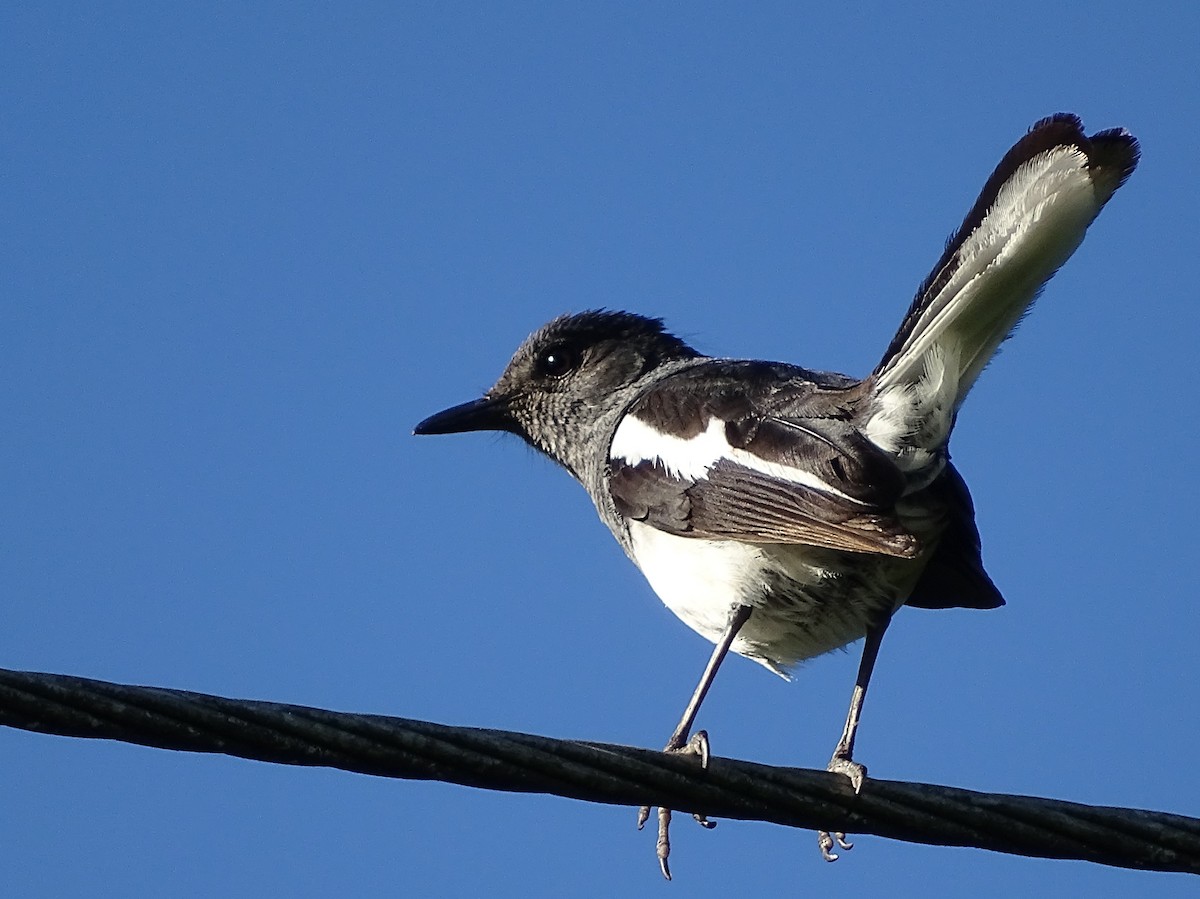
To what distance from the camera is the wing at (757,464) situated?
4727 mm

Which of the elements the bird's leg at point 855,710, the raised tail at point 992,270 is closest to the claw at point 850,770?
the bird's leg at point 855,710

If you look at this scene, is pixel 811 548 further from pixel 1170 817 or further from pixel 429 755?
pixel 429 755

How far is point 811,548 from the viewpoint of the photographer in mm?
5039

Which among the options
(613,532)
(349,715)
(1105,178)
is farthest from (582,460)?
(349,715)

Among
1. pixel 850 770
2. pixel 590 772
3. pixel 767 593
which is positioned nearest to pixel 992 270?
pixel 767 593

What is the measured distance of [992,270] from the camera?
461cm

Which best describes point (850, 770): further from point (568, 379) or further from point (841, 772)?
point (568, 379)

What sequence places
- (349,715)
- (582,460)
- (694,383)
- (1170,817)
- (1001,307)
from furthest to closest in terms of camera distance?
(582,460)
(694,383)
(1001,307)
(1170,817)
(349,715)

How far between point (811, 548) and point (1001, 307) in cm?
106

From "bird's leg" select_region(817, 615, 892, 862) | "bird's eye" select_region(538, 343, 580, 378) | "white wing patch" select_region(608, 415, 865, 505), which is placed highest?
"bird's eye" select_region(538, 343, 580, 378)

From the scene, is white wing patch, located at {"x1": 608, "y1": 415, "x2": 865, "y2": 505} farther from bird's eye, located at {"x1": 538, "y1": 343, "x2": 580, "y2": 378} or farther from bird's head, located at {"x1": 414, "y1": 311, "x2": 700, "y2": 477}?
bird's eye, located at {"x1": 538, "y1": 343, "x2": 580, "y2": 378}

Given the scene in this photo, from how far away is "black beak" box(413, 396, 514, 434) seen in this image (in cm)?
757

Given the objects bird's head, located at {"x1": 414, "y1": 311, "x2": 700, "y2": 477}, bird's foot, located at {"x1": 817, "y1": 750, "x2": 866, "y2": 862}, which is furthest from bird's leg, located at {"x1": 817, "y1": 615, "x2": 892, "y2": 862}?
bird's head, located at {"x1": 414, "y1": 311, "x2": 700, "y2": 477}

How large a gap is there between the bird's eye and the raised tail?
2698 millimetres
